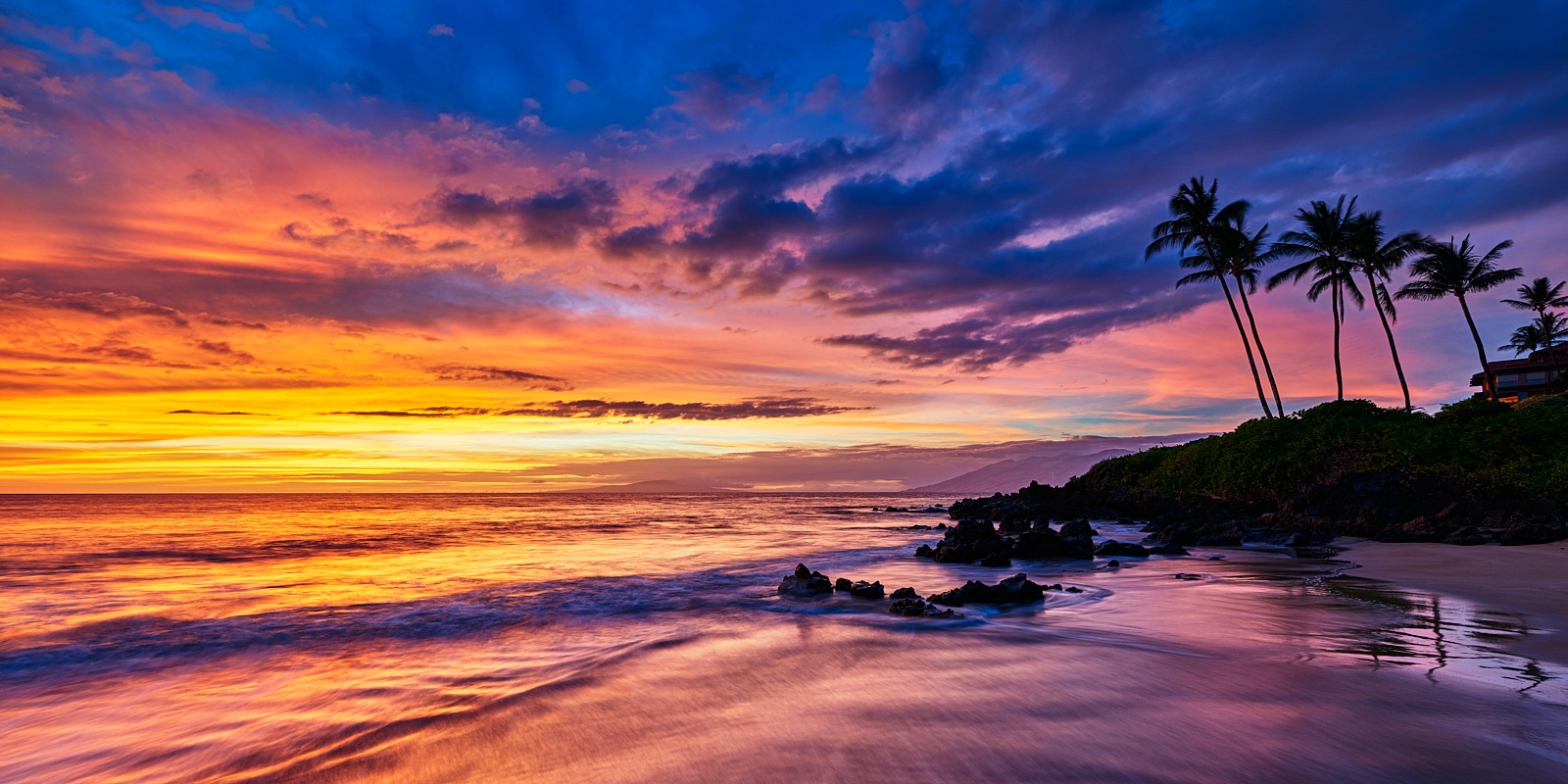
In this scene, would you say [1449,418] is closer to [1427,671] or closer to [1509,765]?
[1427,671]

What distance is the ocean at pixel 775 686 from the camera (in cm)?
434

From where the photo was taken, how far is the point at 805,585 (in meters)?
12.7

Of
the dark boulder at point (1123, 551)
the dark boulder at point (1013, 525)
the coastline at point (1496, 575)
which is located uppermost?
the coastline at point (1496, 575)

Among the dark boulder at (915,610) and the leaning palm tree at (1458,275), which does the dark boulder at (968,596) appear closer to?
the dark boulder at (915,610)

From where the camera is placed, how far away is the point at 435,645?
9.09 m

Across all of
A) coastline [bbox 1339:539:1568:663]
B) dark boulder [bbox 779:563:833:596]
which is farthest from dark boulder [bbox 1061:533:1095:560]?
dark boulder [bbox 779:563:833:596]

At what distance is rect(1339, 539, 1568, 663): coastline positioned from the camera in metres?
7.12

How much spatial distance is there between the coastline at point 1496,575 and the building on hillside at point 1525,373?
248ft

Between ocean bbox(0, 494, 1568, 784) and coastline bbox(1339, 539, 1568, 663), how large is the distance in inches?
14.7

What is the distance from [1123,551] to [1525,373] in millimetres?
84685

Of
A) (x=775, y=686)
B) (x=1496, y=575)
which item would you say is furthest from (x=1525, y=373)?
(x=775, y=686)

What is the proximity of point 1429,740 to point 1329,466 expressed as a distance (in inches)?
1141

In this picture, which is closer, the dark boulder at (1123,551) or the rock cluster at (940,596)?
the rock cluster at (940,596)

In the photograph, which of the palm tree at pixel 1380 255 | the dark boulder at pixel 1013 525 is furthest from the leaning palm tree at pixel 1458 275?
the dark boulder at pixel 1013 525
